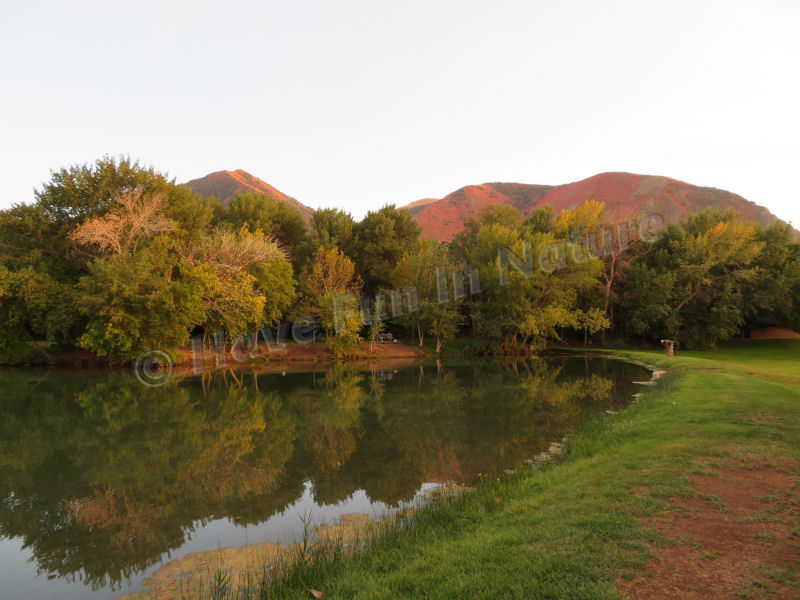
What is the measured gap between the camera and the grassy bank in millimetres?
4781

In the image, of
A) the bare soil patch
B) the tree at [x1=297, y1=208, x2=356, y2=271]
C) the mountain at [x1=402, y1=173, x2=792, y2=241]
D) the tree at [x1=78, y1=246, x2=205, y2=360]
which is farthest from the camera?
the mountain at [x1=402, y1=173, x2=792, y2=241]

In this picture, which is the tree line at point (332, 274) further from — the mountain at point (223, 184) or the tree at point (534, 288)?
the mountain at point (223, 184)

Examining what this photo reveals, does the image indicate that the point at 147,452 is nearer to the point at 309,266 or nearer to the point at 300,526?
the point at 300,526

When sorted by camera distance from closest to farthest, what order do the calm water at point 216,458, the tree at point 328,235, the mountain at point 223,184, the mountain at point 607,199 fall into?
the calm water at point 216,458, the tree at point 328,235, the mountain at point 607,199, the mountain at point 223,184

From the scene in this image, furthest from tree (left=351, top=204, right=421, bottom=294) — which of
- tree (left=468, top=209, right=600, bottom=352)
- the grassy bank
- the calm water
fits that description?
the grassy bank

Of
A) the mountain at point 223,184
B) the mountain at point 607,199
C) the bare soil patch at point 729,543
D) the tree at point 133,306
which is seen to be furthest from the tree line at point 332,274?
the mountain at point 223,184

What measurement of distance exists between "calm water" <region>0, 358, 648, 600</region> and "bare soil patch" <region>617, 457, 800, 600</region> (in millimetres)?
4926

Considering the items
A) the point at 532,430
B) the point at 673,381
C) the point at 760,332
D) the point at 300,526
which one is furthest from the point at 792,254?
the point at 300,526

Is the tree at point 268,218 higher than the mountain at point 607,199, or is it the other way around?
the mountain at point 607,199

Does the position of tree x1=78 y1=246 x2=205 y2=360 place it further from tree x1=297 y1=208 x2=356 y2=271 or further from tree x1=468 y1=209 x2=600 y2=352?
tree x1=468 y1=209 x2=600 y2=352

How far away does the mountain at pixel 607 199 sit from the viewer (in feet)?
419

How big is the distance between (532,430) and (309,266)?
3816cm

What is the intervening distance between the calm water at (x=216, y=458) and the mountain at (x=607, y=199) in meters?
78.0

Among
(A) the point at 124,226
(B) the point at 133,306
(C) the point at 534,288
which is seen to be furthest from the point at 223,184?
(C) the point at 534,288
